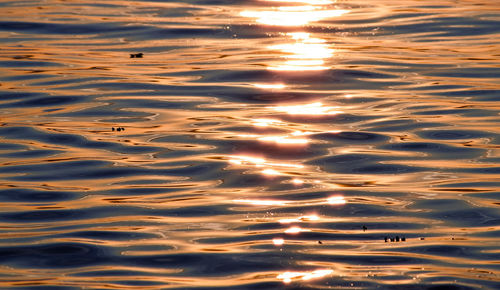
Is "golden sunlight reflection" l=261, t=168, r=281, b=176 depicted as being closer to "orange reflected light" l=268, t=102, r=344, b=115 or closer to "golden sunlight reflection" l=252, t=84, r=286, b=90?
"orange reflected light" l=268, t=102, r=344, b=115

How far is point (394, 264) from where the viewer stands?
5406mm

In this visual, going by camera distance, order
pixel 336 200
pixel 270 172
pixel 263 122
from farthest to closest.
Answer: pixel 263 122
pixel 270 172
pixel 336 200

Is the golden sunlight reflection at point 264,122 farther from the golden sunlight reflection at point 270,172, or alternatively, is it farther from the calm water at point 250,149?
the golden sunlight reflection at point 270,172

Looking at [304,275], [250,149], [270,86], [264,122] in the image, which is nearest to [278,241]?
[304,275]

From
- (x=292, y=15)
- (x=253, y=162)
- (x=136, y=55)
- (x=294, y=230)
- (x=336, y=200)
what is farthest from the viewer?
(x=292, y=15)

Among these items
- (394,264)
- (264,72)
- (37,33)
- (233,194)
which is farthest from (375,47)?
(394,264)

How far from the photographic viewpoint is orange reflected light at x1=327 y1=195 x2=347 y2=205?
253 inches

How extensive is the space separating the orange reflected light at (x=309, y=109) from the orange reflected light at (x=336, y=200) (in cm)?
206

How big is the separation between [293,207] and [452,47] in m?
4.94

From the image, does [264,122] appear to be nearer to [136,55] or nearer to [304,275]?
[136,55]

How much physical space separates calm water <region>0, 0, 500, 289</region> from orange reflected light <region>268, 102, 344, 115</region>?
0.10 ft

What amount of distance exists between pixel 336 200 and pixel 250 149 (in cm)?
129

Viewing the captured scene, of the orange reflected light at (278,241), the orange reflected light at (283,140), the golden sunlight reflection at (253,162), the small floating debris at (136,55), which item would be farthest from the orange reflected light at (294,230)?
the small floating debris at (136,55)

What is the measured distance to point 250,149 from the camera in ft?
24.9
